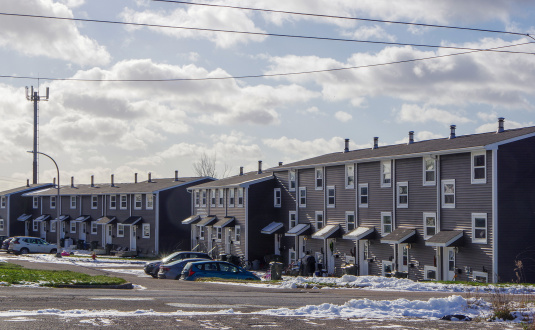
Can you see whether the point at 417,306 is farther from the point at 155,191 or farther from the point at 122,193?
the point at 122,193

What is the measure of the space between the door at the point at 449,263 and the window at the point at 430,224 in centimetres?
136

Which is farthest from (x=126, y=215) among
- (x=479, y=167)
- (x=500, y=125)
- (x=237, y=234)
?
(x=479, y=167)

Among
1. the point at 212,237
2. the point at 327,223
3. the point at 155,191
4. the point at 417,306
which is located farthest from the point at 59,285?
the point at 155,191

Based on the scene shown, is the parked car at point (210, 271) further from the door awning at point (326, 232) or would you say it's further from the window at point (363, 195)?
the door awning at point (326, 232)

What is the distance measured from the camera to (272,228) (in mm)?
49375

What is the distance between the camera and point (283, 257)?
161 ft

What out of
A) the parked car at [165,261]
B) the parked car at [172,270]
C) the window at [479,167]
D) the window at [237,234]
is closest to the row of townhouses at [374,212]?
the window at [479,167]

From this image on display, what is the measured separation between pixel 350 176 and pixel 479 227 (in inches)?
443

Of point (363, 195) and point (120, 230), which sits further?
point (120, 230)

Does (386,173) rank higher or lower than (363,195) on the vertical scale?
higher

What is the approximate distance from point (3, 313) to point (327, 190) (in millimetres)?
31878

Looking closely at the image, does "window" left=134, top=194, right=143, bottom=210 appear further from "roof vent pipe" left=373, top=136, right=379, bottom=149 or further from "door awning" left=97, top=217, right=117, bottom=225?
Result: "roof vent pipe" left=373, top=136, right=379, bottom=149

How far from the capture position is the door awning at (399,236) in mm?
35562

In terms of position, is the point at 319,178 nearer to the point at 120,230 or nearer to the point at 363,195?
the point at 363,195
